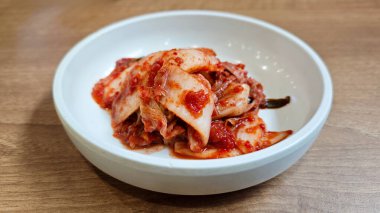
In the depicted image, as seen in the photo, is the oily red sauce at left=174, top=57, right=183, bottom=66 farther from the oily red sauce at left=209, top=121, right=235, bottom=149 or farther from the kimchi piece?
the oily red sauce at left=209, top=121, right=235, bottom=149

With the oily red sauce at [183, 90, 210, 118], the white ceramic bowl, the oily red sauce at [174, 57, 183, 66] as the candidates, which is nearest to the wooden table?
the white ceramic bowl

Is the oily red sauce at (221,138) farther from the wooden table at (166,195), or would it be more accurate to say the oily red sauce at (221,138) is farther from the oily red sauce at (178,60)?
the oily red sauce at (178,60)

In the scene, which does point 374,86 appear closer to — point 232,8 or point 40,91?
point 232,8

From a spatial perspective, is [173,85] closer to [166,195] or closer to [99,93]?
[166,195]

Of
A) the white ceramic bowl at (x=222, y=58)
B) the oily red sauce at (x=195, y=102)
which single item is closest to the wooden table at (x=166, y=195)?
the white ceramic bowl at (x=222, y=58)

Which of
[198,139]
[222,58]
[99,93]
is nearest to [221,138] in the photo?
[198,139]

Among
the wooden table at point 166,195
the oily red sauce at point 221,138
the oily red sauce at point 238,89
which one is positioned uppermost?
the oily red sauce at point 238,89

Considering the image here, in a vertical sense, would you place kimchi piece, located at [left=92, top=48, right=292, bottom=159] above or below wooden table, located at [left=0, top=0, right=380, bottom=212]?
above

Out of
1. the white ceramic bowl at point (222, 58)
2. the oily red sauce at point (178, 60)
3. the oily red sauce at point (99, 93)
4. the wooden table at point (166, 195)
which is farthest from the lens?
the oily red sauce at point (99, 93)
